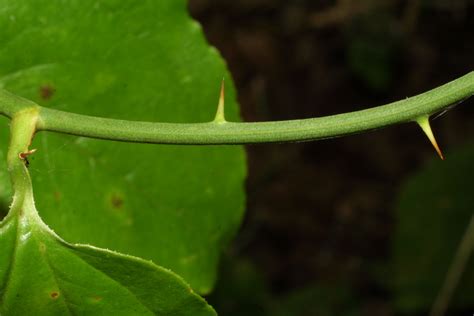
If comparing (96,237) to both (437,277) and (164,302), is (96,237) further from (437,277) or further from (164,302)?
(437,277)

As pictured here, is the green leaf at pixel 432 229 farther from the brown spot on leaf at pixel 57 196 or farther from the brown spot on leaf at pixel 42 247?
the brown spot on leaf at pixel 42 247

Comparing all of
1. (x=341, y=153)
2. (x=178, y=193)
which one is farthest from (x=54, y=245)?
(x=341, y=153)

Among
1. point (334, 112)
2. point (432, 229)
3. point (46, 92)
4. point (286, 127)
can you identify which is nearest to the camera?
point (286, 127)

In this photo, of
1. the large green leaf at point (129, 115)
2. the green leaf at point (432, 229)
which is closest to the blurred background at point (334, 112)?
the green leaf at point (432, 229)

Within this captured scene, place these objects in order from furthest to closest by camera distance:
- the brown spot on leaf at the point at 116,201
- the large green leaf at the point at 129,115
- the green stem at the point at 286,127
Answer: the brown spot on leaf at the point at 116,201, the large green leaf at the point at 129,115, the green stem at the point at 286,127

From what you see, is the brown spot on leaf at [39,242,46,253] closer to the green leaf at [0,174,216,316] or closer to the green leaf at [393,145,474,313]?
the green leaf at [0,174,216,316]

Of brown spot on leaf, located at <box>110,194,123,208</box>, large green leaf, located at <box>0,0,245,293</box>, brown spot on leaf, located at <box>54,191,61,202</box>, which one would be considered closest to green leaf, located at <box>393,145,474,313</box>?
large green leaf, located at <box>0,0,245,293</box>

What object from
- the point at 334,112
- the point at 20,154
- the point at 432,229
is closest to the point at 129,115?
the point at 20,154

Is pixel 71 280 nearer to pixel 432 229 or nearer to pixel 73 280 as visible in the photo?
pixel 73 280
